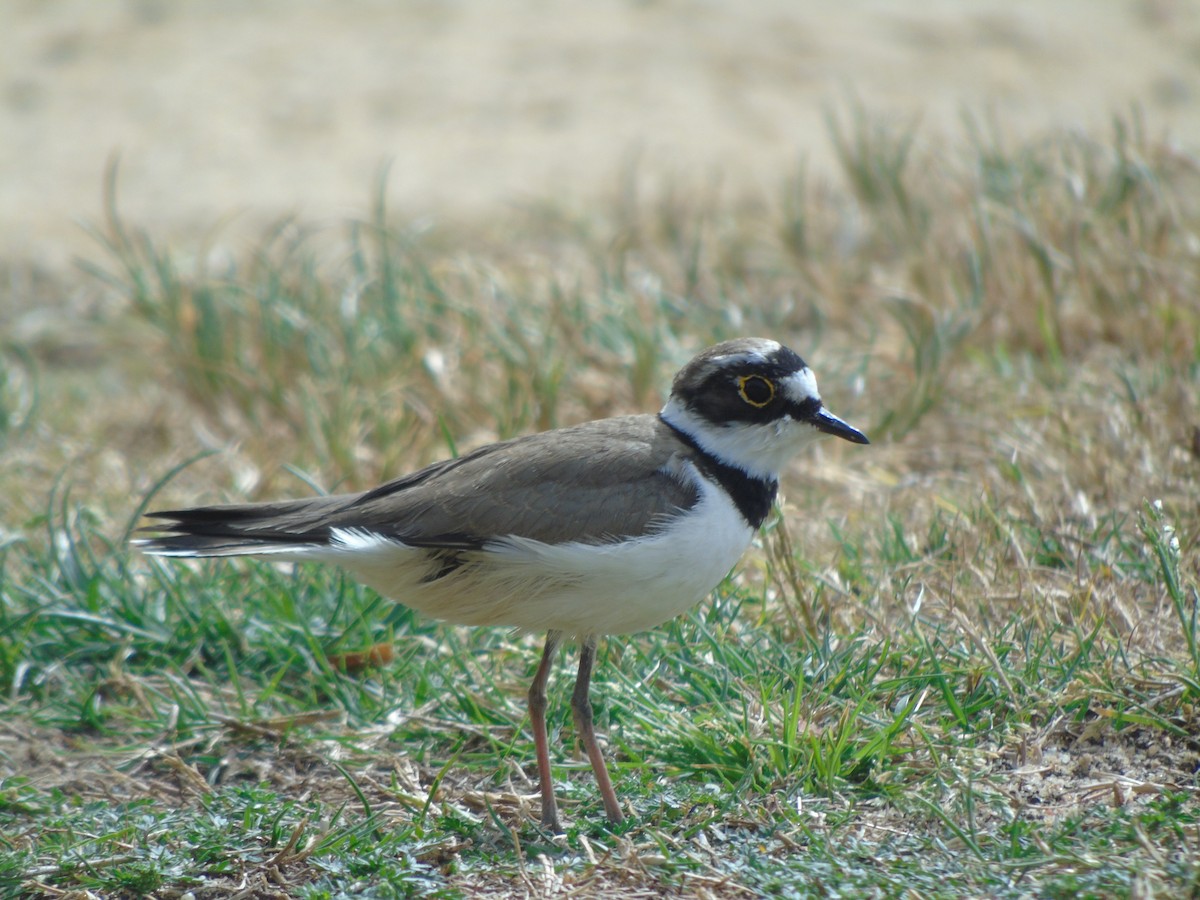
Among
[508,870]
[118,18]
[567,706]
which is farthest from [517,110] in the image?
[508,870]

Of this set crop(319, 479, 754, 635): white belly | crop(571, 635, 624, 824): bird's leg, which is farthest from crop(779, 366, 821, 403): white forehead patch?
crop(571, 635, 624, 824): bird's leg

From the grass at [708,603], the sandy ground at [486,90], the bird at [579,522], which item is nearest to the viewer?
the grass at [708,603]

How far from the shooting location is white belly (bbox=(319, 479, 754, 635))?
12.2 ft

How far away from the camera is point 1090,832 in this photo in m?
3.45

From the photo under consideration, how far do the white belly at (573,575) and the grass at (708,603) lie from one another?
0.46m

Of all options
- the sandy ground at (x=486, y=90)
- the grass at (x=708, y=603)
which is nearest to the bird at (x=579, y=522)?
the grass at (x=708, y=603)

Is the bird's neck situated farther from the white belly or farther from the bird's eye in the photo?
the bird's eye

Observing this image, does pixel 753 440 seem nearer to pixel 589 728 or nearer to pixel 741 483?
pixel 741 483

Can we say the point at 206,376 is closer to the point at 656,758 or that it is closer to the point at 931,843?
the point at 656,758

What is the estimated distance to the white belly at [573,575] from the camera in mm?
3709

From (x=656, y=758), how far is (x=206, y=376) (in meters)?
3.75

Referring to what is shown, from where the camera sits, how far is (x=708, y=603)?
4.71m

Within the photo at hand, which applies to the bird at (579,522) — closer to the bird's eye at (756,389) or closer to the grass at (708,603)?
the bird's eye at (756,389)

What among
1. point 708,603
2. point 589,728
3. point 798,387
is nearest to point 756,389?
point 798,387
